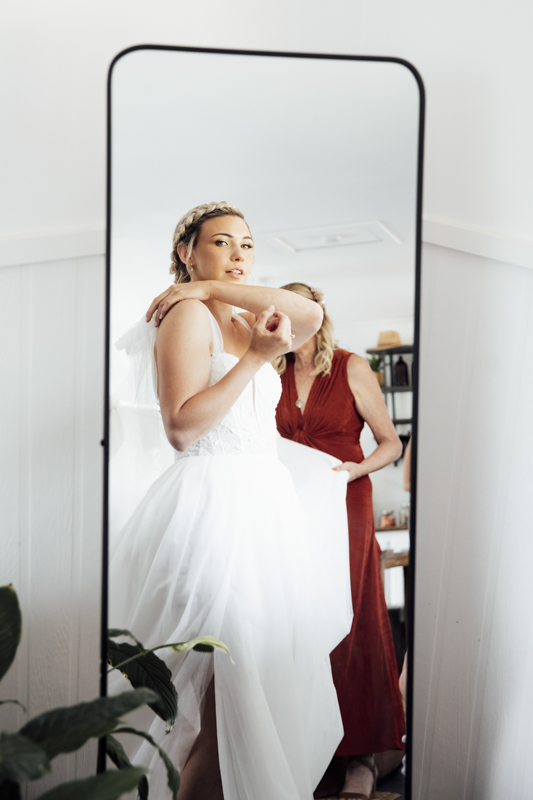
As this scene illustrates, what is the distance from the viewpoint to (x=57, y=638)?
1.22 metres

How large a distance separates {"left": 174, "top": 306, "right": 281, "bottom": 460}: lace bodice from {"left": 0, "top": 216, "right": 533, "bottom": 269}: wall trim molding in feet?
1.13

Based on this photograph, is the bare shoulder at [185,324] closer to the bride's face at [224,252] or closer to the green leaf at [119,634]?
the bride's face at [224,252]

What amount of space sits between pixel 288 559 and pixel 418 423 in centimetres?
40

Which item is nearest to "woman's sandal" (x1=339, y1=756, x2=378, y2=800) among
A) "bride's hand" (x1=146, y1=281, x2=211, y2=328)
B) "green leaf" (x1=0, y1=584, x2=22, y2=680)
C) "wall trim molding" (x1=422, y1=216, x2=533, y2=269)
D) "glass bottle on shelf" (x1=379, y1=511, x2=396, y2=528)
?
"glass bottle on shelf" (x1=379, y1=511, x2=396, y2=528)

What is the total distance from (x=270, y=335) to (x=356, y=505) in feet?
1.19

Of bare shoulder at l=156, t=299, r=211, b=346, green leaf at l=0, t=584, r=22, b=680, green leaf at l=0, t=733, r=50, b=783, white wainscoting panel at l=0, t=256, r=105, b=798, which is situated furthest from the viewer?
white wainscoting panel at l=0, t=256, r=105, b=798

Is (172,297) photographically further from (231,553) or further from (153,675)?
(153,675)

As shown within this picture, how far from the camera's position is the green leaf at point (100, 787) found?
0.68 m

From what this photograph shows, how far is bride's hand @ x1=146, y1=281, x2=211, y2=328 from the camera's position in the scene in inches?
42.8

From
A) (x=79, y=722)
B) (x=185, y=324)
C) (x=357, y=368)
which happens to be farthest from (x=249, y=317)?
(x=79, y=722)

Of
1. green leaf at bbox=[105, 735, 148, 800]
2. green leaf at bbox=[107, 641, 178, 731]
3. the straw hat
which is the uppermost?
the straw hat

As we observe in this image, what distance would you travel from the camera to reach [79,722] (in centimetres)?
75

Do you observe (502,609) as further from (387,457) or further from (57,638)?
(57,638)

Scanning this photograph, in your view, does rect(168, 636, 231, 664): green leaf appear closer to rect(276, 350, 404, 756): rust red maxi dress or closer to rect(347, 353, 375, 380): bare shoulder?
rect(276, 350, 404, 756): rust red maxi dress
